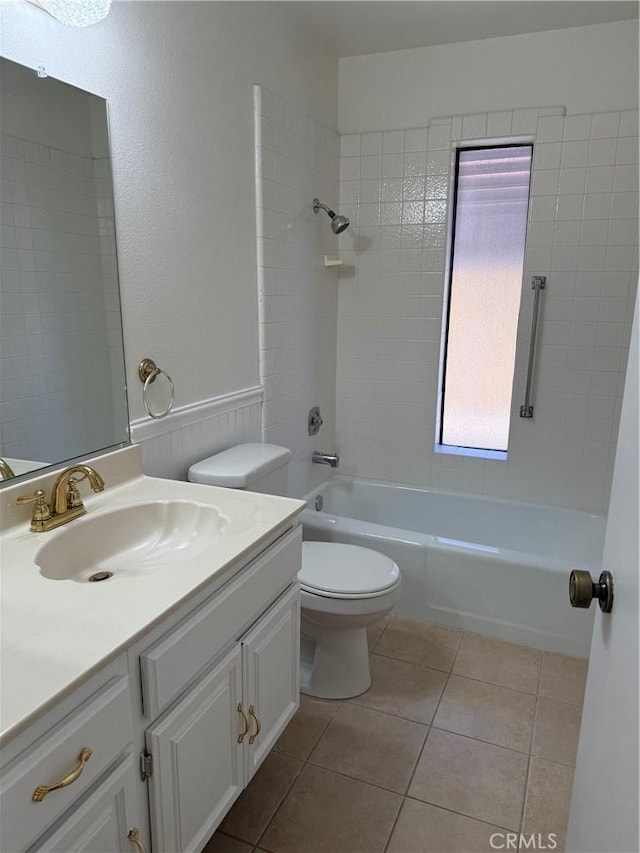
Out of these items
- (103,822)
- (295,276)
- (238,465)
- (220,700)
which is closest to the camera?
(103,822)

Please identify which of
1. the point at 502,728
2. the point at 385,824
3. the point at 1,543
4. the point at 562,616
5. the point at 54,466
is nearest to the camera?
the point at 1,543

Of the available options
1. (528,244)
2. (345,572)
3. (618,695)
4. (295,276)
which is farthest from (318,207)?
(618,695)

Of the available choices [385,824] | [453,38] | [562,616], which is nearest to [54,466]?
[385,824]

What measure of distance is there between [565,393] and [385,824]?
1990 mm

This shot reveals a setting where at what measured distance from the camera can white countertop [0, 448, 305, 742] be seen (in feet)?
2.63

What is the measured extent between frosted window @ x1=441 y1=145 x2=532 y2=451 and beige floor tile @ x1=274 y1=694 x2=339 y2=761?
1603mm

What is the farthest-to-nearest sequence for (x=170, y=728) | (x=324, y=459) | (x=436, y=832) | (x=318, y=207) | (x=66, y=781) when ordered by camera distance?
1. (x=324, y=459)
2. (x=318, y=207)
3. (x=436, y=832)
4. (x=170, y=728)
5. (x=66, y=781)

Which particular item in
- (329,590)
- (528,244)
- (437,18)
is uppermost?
(437,18)

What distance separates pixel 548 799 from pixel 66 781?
1.42 metres

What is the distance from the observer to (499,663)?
2.28 metres

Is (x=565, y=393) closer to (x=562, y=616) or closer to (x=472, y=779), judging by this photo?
(x=562, y=616)

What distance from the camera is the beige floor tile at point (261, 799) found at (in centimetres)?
156

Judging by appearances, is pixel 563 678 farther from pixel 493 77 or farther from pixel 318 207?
pixel 493 77

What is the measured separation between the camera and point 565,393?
2.77 metres
